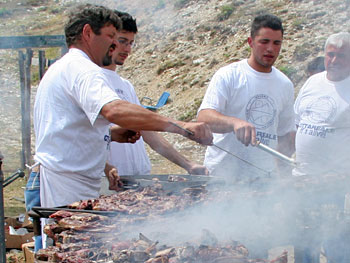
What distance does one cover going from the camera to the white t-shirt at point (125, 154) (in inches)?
165

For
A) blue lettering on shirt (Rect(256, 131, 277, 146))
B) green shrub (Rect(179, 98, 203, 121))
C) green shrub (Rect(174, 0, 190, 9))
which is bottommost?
green shrub (Rect(179, 98, 203, 121))

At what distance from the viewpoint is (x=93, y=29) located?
3354 mm

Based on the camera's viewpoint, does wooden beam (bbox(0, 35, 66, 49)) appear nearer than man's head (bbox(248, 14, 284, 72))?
No

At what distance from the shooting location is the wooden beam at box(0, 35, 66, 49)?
29.6 feet

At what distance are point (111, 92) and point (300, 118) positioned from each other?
2.69 metres

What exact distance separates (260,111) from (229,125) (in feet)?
2.03

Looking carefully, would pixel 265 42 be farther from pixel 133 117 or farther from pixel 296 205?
pixel 133 117

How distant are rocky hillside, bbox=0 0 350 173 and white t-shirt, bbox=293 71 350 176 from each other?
23.1 ft

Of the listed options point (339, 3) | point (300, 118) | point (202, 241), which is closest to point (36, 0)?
point (339, 3)

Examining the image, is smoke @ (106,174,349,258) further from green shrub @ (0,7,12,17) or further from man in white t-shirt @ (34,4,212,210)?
green shrub @ (0,7,12,17)

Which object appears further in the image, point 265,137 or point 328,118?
point 328,118

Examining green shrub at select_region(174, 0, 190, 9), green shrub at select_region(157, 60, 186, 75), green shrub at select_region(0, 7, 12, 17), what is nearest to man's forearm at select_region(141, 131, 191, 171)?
green shrub at select_region(174, 0, 190, 9)

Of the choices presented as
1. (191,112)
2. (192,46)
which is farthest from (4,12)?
(191,112)

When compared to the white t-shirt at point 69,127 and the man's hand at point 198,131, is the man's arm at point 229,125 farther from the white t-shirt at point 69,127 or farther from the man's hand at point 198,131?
the white t-shirt at point 69,127
